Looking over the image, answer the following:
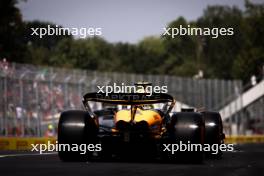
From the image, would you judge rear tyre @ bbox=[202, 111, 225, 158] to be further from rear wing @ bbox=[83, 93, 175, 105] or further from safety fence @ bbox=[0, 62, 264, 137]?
safety fence @ bbox=[0, 62, 264, 137]

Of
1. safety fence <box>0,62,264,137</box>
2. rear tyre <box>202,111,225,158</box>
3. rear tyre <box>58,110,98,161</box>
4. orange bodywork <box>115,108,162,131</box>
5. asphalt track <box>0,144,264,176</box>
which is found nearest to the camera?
asphalt track <box>0,144,264,176</box>

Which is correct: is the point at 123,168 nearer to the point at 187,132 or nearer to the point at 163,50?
the point at 187,132

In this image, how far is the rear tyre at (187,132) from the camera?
16.3 m

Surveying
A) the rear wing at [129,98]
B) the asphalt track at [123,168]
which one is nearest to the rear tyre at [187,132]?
the asphalt track at [123,168]

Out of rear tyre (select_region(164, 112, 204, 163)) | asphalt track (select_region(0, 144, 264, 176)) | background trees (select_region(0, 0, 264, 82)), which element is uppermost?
background trees (select_region(0, 0, 264, 82))

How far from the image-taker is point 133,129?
16828 millimetres

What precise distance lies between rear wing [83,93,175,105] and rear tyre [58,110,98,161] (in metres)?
0.35

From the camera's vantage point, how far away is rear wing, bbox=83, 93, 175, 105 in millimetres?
16594

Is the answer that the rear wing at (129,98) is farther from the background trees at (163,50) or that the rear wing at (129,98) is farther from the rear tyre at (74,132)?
the background trees at (163,50)

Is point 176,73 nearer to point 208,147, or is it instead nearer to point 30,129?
point 30,129

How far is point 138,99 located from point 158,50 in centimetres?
12191

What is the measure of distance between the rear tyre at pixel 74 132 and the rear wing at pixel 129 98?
0.35 metres

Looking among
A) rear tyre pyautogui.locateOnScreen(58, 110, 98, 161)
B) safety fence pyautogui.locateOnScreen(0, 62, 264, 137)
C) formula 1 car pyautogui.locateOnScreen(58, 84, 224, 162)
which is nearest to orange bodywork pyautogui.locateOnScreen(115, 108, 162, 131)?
formula 1 car pyautogui.locateOnScreen(58, 84, 224, 162)

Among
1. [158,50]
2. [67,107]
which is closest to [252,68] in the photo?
[67,107]
